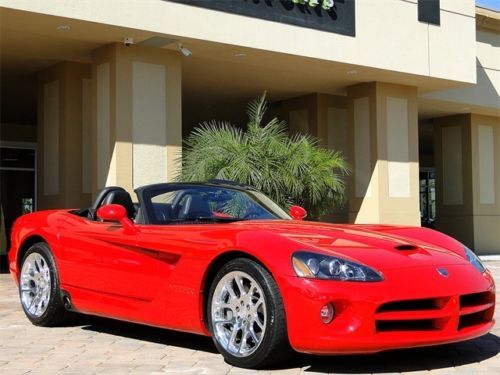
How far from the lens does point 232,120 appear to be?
22.4 m

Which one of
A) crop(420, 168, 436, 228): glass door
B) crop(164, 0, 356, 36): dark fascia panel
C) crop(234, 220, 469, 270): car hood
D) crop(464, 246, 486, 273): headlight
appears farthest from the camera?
crop(420, 168, 436, 228): glass door

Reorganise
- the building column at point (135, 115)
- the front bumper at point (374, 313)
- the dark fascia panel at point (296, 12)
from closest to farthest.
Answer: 1. the front bumper at point (374, 313)
2. the dark fascia panel at point (296, 12)
3. the building column at point (135, 115)

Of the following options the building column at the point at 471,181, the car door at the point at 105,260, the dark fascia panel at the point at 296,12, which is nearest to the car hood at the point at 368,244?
the car door at the point at 105,260

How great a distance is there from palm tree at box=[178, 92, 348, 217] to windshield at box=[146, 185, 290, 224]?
15.7 feet

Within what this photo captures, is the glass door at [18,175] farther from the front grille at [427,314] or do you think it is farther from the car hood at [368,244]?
the front grille at [427,314]

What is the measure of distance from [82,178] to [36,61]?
2526 millimetres

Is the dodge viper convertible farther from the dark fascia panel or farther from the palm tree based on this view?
the dark fascia panel

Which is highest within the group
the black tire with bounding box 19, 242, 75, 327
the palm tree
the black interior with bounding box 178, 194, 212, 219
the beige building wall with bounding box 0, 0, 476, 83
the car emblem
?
the beige building wall with bounding box 0, 0, 476, 83

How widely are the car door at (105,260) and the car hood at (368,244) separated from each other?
35.9 inches

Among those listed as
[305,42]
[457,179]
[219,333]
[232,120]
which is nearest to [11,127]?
[232,120]

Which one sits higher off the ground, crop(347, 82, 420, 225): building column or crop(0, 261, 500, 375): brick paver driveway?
crop(347, 82, 420, 225): building column

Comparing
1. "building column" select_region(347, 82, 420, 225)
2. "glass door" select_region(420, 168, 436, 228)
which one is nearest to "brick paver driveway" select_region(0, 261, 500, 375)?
"building column" select_region(347, 82, 420, 225)

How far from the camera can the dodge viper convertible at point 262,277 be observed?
4.33m

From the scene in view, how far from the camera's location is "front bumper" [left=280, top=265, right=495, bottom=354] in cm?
429
